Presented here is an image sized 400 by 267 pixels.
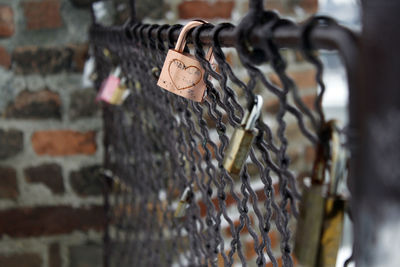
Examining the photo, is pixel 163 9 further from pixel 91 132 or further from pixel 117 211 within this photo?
pixel 117 211

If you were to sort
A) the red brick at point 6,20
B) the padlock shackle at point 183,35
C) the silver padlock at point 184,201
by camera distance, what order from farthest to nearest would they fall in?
1. the red brick at point 6,20
2. the silver padlock at point 184,201
3. the padlock shackle at point 183,35

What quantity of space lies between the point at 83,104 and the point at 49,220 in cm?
31

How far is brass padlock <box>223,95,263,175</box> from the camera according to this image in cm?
36

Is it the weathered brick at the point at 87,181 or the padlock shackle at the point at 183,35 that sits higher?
the padlock shackle at the point at 183,35

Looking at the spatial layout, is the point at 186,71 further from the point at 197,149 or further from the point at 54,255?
the point at 54,255

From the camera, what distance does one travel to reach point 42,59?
1049 millimetres

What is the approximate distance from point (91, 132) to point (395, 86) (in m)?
0.97

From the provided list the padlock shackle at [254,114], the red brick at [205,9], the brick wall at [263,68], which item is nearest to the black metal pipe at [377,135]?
the padlock shackle at [254,114]

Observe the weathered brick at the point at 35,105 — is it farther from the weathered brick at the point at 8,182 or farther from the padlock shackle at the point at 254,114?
the padlock shackle at the point at 254,114

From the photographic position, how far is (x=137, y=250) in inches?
38.9

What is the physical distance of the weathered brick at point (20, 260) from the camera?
112 cm

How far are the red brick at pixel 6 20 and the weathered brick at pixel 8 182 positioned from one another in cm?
32

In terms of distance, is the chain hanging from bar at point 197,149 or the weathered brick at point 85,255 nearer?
the chain hanging from bar at point 197,149

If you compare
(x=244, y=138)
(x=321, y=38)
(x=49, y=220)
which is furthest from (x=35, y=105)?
(x=321, y=38)
